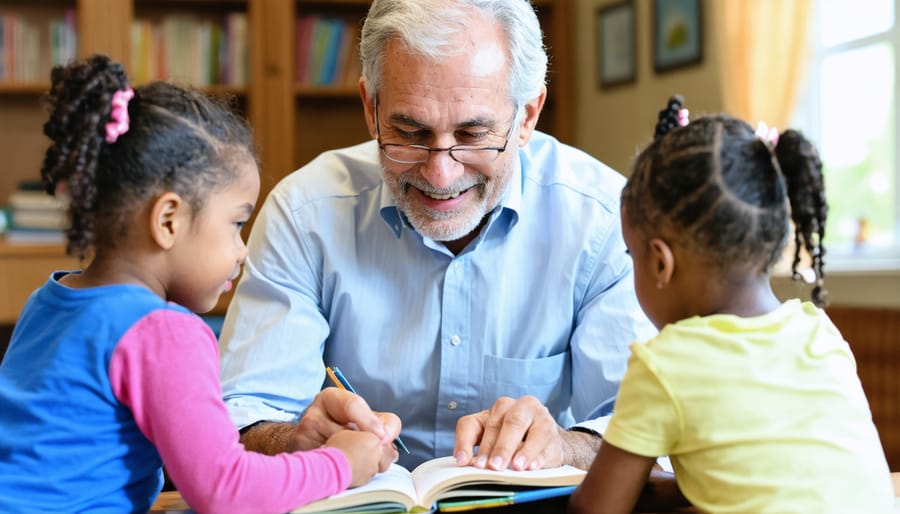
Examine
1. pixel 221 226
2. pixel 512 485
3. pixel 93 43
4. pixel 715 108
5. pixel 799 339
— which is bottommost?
pixel 512 485

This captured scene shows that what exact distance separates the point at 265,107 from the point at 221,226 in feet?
10.7

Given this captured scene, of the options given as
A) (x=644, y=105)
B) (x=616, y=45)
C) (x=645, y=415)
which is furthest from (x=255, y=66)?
(x=645, y=415)

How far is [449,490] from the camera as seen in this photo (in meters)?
1.16

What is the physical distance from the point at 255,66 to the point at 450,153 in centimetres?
290

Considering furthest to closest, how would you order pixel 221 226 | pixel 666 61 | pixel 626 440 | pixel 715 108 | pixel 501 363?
1. pixel 666 61
2. pixel 715 108
3. pixel 501 363
4. pixel 221 226
5. pixel 626 440

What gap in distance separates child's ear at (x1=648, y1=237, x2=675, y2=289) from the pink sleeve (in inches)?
18.4

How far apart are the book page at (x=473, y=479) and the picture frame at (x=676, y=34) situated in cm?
282

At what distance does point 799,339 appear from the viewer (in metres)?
1.09

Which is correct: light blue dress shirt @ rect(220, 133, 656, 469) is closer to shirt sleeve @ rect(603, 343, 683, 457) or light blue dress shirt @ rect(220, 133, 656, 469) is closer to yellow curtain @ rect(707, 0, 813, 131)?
shirt sleeve @ rect(603, 343, 683, 457)

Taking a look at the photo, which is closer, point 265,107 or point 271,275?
point 271,275

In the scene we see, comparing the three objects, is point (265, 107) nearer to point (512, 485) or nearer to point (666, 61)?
point (666, 61)

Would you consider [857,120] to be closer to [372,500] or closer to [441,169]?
[441,169]

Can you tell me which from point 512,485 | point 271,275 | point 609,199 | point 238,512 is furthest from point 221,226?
point 609,199

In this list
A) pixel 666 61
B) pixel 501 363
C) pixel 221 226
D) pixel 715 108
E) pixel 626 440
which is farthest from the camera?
pixel 666 61
